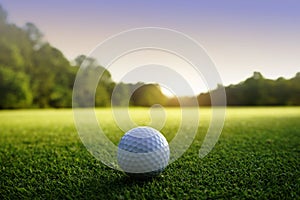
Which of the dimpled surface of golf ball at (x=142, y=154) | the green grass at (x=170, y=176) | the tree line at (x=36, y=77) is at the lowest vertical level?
the green grass at (x=170, y=176)

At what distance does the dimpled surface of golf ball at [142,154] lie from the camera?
2.58 m

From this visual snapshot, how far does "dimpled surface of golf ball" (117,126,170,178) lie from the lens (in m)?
2.58

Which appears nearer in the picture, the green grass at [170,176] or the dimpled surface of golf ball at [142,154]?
the green grass at [170,176]

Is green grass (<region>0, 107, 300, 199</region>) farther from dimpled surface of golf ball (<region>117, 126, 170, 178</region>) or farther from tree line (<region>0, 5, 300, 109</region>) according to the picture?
tree line (<region>0, 5, 300, 109</region>)

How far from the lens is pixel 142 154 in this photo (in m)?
2.60

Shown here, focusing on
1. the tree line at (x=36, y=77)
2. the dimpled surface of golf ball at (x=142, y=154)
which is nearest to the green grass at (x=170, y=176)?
the dimpled surface of golf ball at (x=142, y=154)

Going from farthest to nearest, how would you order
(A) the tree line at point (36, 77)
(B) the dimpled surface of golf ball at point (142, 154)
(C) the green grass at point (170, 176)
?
(A) the tree line at point (36, 77) < (B) the dimpled surface of golf ball at point (142, 154) < (C) the green grass at point (170, 176)

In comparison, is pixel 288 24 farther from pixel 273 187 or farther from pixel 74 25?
pixel 74 25

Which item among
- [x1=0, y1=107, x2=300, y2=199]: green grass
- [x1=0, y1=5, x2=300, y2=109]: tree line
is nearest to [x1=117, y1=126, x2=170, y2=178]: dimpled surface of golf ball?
[x1=0, y1=107, x2=300, y2=199]: green grass

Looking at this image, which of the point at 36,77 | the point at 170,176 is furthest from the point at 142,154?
the point at 36,77

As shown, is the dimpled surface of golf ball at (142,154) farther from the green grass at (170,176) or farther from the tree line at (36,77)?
the tree line at (36,77)

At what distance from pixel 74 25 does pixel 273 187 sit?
11027mm

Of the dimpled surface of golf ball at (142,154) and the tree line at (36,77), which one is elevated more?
the tree line at (36,77)

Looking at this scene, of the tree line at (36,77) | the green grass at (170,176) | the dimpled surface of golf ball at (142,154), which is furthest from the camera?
the tree line at (36,77)
